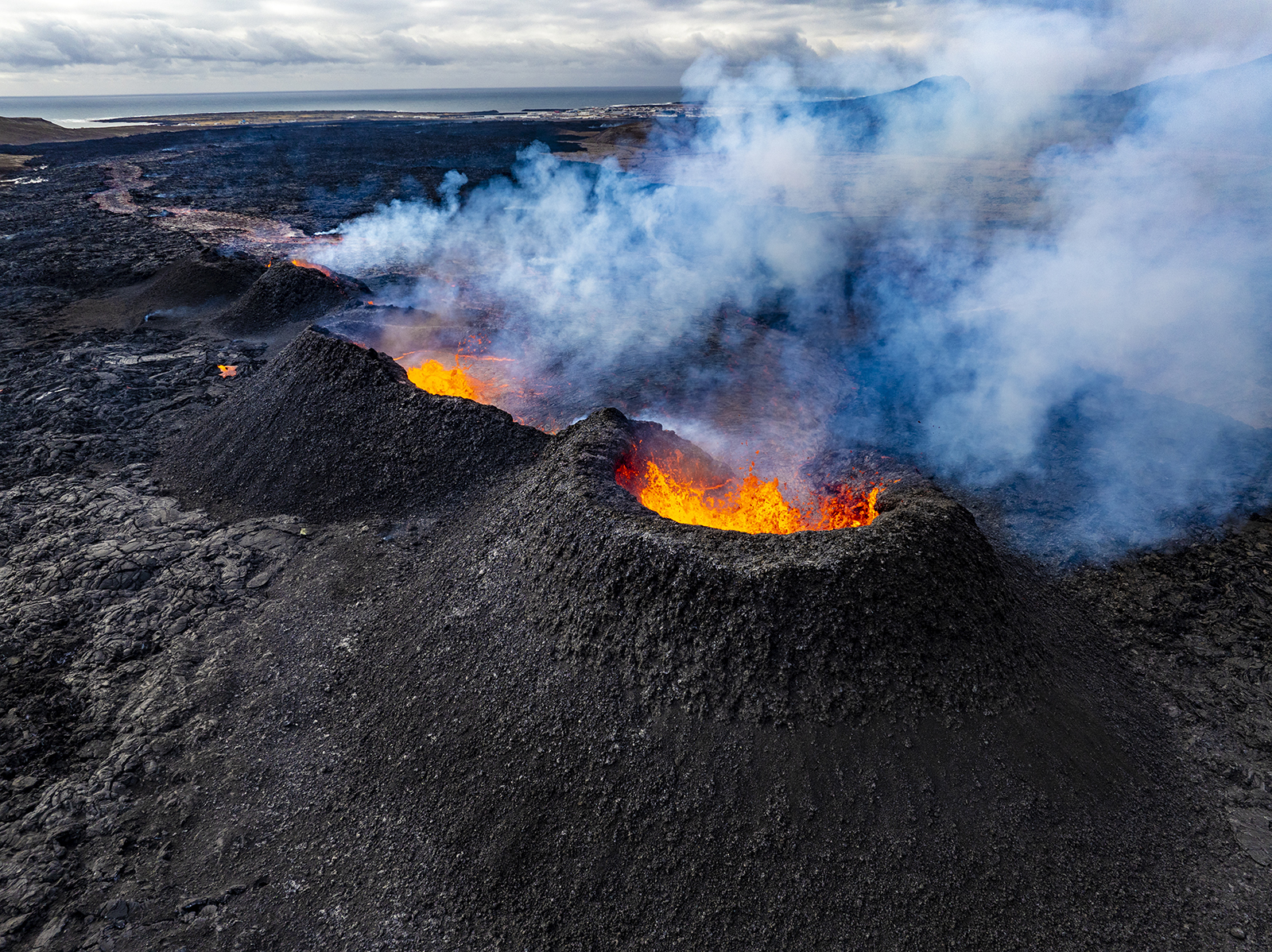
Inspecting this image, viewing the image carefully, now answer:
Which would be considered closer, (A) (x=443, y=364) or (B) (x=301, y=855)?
(B) (x=301, y=855)

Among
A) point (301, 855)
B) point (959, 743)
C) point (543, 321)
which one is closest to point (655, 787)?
point (959, 743)

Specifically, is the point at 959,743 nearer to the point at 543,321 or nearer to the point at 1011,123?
the point at 543,321

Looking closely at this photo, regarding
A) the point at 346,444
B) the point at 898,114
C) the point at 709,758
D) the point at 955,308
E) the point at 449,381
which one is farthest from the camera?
the point at 898,114

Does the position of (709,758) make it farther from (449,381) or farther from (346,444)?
(449,381)

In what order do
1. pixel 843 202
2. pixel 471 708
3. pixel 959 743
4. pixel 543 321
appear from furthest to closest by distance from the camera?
pixel 843 202 < pixel 543 321 < pixel 471 708 < pixel 959 743

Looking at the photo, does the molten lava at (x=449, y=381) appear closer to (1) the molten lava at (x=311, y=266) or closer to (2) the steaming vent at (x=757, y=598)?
(2) the steaming vent at (x=757, y=598)

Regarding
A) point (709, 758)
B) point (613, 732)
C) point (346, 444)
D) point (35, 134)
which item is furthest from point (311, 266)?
point (35, 134)

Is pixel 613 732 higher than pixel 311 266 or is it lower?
lower
